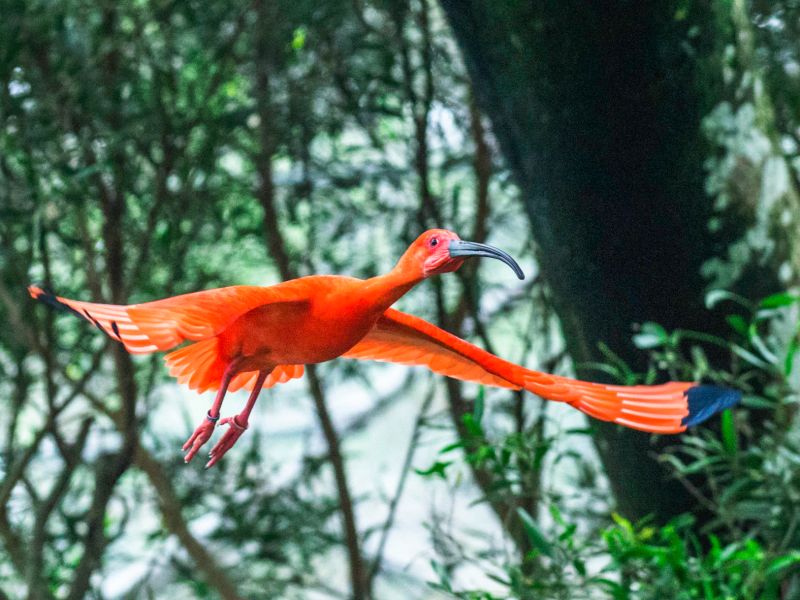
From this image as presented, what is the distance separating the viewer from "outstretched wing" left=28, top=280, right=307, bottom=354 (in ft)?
1.56

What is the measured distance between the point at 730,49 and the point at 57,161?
91 cm

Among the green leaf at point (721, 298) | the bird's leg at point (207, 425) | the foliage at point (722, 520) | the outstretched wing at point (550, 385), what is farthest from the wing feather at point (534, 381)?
the green leaf at point (721, 298)

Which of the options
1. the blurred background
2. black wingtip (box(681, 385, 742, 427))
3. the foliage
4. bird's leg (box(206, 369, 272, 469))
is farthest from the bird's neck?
the foliage

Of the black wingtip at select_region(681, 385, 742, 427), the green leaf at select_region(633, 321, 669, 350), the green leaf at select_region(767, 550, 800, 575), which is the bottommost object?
the green leaf at select_region(767, 550, 800, 575)

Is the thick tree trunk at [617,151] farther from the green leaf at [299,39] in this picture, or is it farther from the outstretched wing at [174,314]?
the outstretched wing at [174,314]

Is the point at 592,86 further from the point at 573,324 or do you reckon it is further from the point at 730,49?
the point at 573,324

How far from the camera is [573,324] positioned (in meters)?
1.47

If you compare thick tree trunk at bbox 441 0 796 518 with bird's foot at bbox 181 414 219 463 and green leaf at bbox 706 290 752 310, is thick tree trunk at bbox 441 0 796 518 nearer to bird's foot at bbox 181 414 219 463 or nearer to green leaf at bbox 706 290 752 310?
green leaf at bbox 706 290 752 310

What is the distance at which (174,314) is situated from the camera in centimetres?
49

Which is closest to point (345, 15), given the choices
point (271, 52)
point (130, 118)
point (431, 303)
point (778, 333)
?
point (271, 52)

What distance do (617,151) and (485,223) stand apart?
0.74 metres

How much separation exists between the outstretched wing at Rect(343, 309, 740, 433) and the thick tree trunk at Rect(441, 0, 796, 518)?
0.70 meters

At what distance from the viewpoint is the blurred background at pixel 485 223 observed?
1293 mm

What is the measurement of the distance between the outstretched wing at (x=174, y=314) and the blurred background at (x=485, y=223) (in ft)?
1.92
